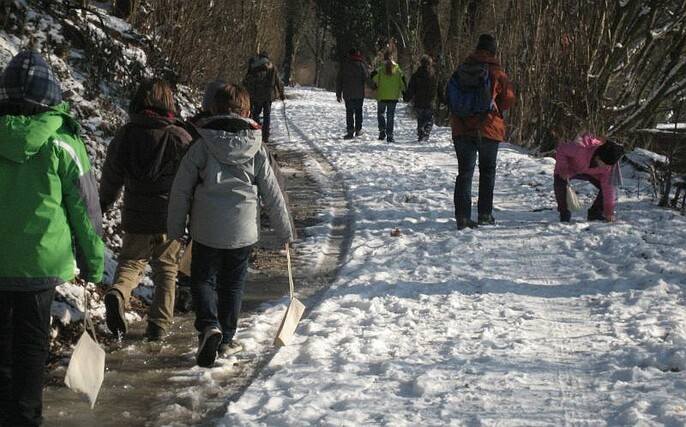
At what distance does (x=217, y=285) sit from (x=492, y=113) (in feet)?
14.8

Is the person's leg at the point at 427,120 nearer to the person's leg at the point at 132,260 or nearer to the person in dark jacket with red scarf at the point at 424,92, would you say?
the person in dark jacket with red scarf at the point at 424,92

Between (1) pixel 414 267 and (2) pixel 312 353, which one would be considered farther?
(1) pixel 414 267

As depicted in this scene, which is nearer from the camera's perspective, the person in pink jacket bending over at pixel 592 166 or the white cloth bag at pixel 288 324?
the white cloth bag at pixel 288 324

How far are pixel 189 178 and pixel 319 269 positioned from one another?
281 cm

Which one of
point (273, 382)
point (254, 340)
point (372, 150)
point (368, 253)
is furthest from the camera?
point (372, 150)

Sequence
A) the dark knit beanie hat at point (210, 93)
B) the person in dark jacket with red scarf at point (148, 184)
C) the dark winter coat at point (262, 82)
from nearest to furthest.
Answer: the person in dark jacket with red scarf at point (148, 184)
the dark knit beanie hat at point (210, 93)
the dark winter coat at point (262, 82)

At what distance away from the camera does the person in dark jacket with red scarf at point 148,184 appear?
5938 mm

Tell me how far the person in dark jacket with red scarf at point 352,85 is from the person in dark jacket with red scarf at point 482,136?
924cm

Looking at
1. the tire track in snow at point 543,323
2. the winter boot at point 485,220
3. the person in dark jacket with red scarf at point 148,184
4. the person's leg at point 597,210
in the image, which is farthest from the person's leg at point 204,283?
the person's leg at point 597,210

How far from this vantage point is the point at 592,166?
907 centimetres

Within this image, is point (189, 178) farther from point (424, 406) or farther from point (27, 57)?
point (424, 406)

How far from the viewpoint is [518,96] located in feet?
60.2

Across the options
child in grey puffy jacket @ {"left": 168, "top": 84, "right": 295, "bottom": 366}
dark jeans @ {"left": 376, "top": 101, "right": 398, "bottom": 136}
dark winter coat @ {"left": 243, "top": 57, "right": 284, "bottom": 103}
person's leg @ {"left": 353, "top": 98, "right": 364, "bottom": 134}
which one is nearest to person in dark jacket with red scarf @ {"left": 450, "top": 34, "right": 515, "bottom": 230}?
child in grey puffy jacket @ {"left": 168, "top": 84, "right": 295, "bottom": 366}

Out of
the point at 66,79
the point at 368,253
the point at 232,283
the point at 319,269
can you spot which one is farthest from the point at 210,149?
the point at 66,79
